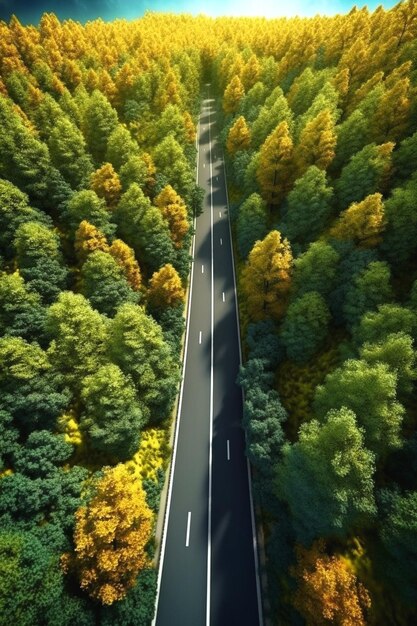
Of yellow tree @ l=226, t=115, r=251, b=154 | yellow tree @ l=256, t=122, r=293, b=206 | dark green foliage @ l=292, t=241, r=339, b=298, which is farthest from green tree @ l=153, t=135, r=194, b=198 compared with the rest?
dark green foliage @ l=292, t=241, r=339, b=298

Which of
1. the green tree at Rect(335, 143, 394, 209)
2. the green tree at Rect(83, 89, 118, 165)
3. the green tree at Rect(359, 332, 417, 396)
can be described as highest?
the green tree at Rect(83, 89, 118, 165)

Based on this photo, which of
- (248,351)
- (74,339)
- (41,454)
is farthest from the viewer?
(248,351)

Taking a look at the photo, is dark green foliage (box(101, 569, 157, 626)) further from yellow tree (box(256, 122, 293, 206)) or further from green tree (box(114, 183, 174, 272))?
yellow tree (box(256, 122, 293, 206))

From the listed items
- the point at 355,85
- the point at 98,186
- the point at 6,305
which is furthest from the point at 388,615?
the point at 355,85

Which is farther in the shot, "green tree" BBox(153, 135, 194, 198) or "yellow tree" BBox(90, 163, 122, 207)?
"green tree" BBox(153, 135, 194, 198)

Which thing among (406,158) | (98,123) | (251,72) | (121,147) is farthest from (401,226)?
(251,72)

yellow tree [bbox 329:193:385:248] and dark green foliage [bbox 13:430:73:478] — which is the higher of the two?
yellow tree [bbox 329:193:385:248]

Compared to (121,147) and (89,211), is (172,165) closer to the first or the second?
(121,147)
